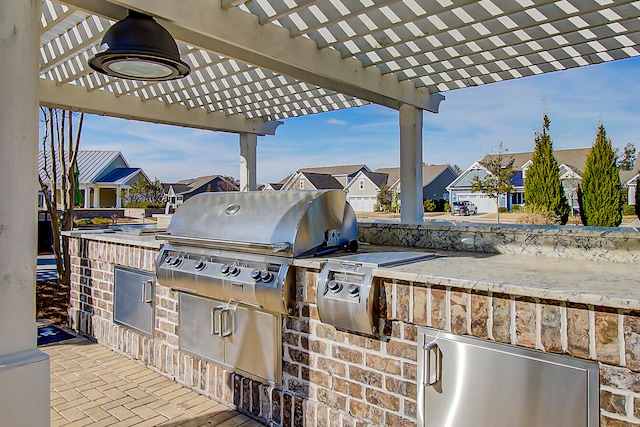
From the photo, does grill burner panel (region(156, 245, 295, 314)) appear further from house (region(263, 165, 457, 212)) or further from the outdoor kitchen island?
house (region(263, 165, 457, 212))

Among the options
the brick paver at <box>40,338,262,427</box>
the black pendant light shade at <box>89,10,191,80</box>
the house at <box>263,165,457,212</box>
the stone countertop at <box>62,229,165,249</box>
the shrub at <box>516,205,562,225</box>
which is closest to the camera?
the black pendant light shade at <box>89,10,191,80</box>

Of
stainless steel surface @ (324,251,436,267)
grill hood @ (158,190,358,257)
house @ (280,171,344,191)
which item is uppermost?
house @ (280,171,344,191)

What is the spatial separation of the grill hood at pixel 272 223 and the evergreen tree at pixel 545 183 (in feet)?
42.4

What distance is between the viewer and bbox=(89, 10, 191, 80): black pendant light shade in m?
2.46

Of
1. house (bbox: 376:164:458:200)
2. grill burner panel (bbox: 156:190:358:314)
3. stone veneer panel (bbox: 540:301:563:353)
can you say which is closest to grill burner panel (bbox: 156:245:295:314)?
grill burner panel (bbox: 156:190:358:314)

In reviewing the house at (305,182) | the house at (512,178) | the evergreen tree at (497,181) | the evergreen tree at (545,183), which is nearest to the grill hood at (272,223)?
the evergreen tree at (545,183)

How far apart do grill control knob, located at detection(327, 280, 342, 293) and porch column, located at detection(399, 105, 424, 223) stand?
4.46 m

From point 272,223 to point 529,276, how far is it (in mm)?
1420

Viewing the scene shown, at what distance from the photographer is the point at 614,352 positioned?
59.3 inches

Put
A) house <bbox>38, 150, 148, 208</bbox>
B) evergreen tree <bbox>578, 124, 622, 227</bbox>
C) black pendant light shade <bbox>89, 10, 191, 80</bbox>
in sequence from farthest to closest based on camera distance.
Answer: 1. house <bbox>38, 150, 148, 208</bbox>
2. evergreen tree <bbox>578, 124, 622, 227</bbox>
3. black pendant light shade <bbox>89, 10, 191, 80</bbox>

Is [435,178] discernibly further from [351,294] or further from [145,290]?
[351,294]

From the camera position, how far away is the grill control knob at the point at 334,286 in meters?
2.20

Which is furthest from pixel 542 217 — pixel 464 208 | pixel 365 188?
pixel 365 188

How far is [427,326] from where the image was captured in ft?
6.56
